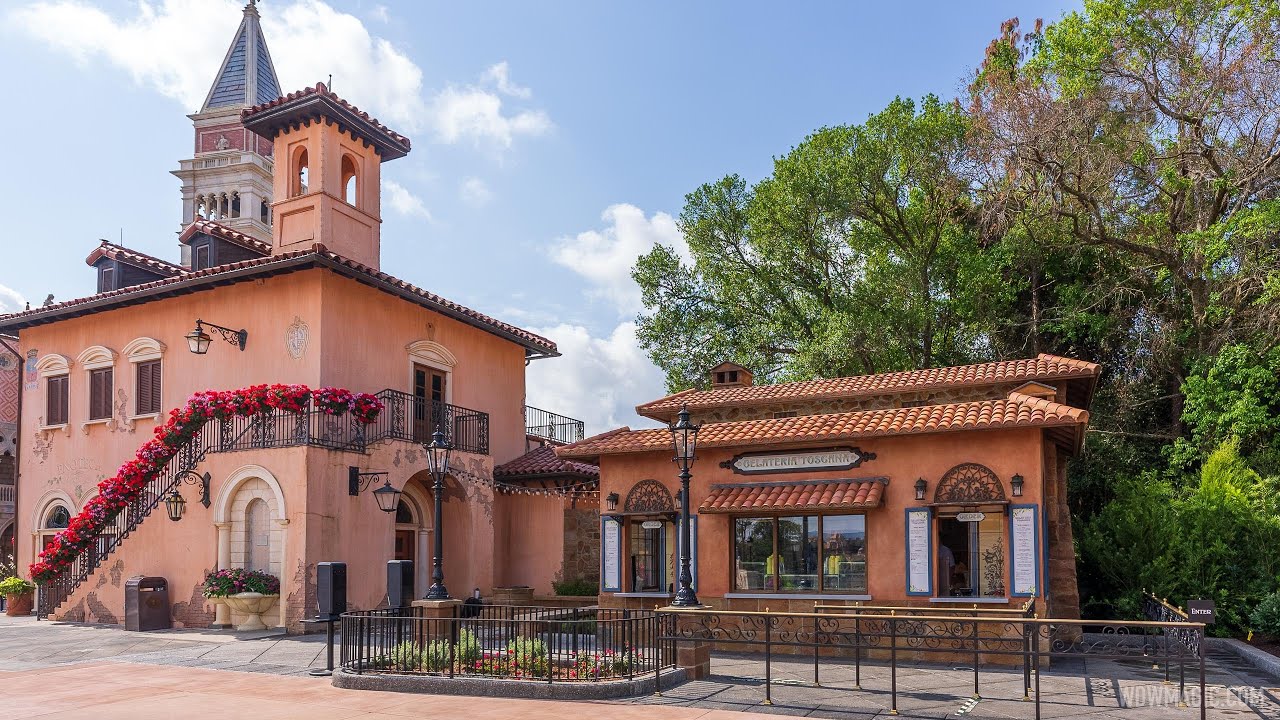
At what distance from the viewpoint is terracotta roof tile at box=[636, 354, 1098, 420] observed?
53.4 ft

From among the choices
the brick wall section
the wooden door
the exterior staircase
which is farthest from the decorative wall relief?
the brick wall section

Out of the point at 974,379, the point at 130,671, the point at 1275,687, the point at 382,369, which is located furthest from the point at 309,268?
the point at 1275,687

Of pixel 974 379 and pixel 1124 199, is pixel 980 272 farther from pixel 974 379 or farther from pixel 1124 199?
pixel 974 379

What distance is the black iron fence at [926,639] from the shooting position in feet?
36.2

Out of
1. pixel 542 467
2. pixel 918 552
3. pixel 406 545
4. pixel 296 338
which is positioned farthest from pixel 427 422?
pixel 918 552

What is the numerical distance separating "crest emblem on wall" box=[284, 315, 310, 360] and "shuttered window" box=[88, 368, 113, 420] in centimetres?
583

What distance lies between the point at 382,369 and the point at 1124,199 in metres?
18.1

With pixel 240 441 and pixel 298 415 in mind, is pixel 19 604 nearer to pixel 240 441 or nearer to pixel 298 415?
pixel 240 441

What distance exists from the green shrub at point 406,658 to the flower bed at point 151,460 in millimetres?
7922

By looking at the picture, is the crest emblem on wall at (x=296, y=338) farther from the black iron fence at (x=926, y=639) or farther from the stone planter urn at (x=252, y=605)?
the black iron fence at (x=926, y=639)

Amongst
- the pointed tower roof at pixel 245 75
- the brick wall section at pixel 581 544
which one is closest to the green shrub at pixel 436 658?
the brick wall section at pixel 581 544

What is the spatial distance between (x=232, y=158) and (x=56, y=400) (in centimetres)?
3013

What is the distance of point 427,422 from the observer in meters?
22.8

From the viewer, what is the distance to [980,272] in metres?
25.7
